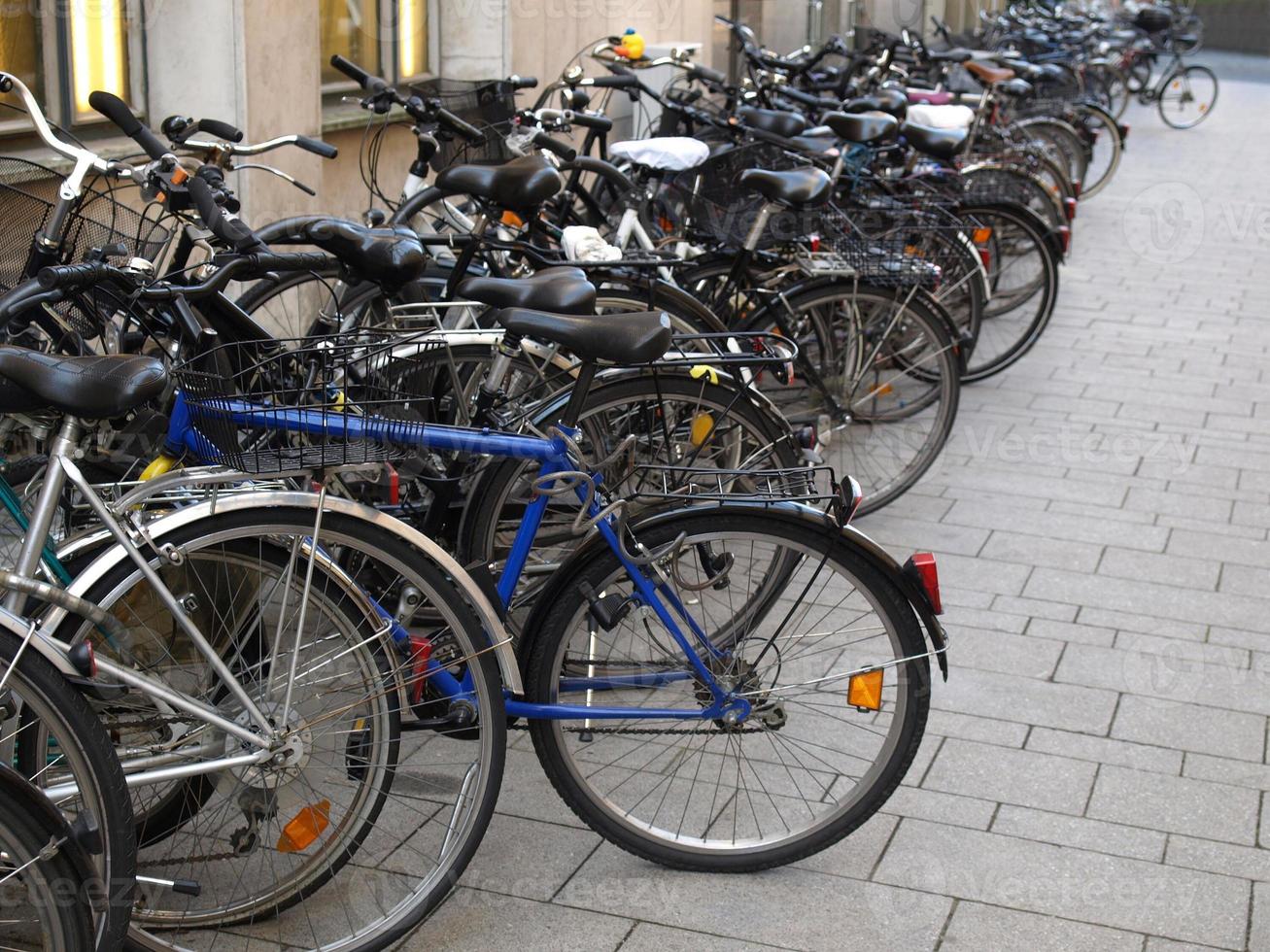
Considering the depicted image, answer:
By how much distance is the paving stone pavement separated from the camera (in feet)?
10.5

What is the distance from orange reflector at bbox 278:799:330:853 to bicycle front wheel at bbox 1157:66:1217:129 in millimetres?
18900

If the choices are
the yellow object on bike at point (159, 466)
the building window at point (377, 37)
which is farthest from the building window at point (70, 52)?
the yellow object on bike at point (159, 466)

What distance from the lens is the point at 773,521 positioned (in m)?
3.21

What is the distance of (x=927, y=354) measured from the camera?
223 inches

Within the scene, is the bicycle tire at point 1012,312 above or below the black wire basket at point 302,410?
below

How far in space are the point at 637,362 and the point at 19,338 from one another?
1.17 m

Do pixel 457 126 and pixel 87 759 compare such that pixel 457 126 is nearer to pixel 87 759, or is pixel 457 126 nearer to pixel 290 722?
pixel 290 722

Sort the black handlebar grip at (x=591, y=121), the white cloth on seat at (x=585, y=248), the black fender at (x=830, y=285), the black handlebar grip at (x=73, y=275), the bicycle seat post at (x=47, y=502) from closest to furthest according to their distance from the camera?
the bicycle seat post at (x=47, y=502), the black handlebar grip at (x=73, y=275), the white cloth on seat at (x=585, y=248), the black fender at (x=830, y=285), the black handlebar grip at (x=591, y=121)

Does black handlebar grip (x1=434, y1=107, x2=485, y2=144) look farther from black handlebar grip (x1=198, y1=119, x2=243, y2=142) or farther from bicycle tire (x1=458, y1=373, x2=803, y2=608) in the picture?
bicycle tire (x1=458, y1=373, x2=803, y2=608)

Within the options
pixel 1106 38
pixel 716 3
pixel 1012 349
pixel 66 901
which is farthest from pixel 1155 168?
pixel 66 901

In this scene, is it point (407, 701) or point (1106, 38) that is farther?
point (1106, 38)

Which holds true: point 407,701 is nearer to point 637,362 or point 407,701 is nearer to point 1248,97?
point 637,362

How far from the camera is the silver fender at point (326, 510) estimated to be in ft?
Result: 8.61

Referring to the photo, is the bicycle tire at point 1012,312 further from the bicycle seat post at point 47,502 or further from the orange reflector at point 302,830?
the bicycle seat post at point 47,502
